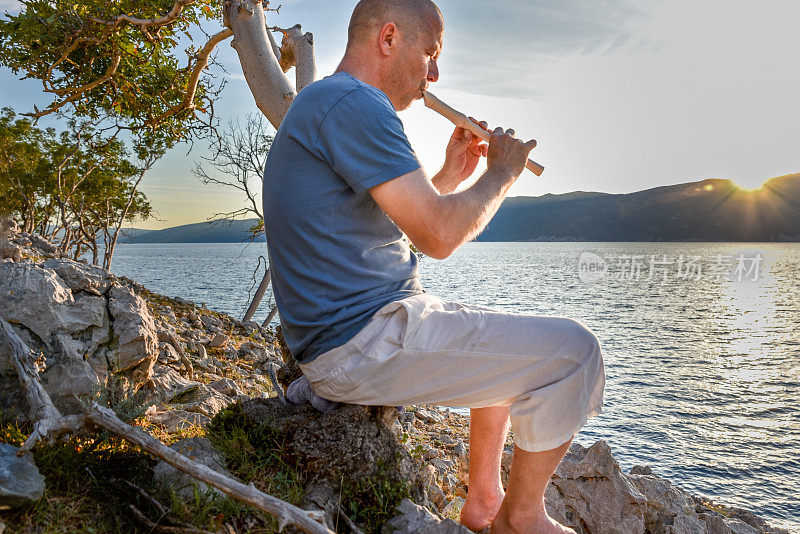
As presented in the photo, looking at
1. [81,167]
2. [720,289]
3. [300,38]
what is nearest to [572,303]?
[720,289]

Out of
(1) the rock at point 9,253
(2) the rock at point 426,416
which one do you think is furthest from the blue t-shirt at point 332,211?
(2) the rock at point 426,416

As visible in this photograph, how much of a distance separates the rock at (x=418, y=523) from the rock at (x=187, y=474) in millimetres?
848

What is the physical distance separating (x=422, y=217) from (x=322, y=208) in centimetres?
47

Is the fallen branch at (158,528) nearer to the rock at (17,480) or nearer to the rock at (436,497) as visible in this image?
the rock at (17,480)

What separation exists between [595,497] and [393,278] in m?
2.58

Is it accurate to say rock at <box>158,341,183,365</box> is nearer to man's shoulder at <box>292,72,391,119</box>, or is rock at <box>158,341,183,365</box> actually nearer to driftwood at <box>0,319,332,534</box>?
driftwood at <box>0,319,332,534</box>

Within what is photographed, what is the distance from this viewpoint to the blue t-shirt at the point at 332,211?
2.18 metres

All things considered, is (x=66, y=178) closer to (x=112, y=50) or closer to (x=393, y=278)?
(x=112, y=50)

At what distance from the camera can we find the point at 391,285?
2479 millimetres

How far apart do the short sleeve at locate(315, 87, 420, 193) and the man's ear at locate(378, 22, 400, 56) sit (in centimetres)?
43

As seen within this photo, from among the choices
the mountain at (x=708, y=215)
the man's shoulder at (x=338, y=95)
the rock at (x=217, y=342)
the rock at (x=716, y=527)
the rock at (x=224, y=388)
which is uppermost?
the mountain at (x=708, y=215)

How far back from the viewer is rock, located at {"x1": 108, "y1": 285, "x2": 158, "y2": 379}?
13.3 ft

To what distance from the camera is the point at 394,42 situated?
99.6 inches

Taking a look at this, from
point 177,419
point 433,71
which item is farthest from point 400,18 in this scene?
point 177,419
